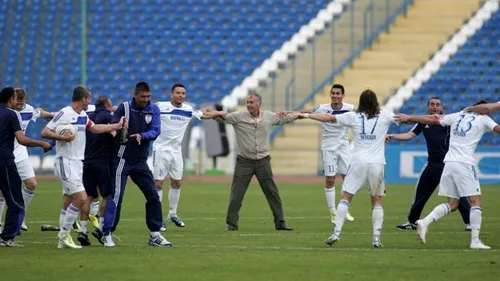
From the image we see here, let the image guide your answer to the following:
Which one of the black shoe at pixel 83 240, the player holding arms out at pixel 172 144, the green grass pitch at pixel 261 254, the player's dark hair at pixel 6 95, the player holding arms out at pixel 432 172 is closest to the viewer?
the green grass pitch at pixel 261 254

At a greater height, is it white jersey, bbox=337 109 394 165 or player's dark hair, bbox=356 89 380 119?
player's dark hair, bbox=356 89 380 119

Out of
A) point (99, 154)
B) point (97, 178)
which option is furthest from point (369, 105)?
point (97, 178)

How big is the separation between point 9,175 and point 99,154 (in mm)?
2063

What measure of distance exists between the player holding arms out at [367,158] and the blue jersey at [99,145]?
358cm

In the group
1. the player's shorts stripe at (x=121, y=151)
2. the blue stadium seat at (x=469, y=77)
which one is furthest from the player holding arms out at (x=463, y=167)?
the blue stadium seat at (x=469, y=77)

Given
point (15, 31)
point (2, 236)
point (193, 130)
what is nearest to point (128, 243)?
point (2, 236)

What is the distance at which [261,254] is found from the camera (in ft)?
48.8

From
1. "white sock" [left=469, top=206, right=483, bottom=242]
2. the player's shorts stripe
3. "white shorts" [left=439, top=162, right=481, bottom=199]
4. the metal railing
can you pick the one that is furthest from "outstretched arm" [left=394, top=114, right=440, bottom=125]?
the metal railing

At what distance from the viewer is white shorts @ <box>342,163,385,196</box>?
15836mm

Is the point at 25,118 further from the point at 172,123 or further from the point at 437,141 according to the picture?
the point at 437,141

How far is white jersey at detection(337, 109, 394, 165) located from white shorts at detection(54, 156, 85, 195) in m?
3.68

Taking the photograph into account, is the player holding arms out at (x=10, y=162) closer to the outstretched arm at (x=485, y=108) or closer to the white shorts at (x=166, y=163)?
the white shorts at (x=166, y=163)

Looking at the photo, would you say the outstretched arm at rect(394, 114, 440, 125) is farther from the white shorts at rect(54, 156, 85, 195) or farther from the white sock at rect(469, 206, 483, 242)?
the white shorts at rect(54, 156, 85, 195)

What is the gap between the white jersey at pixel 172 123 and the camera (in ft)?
68.7
